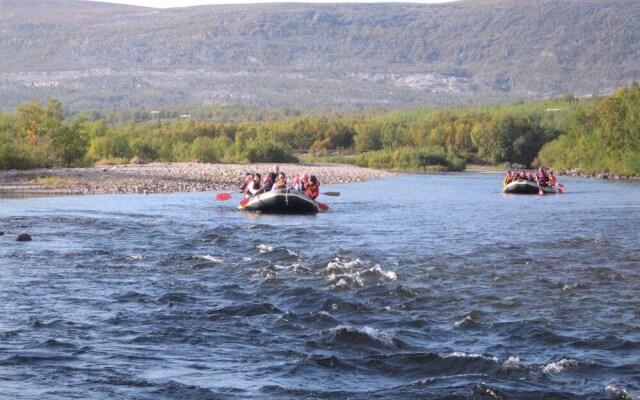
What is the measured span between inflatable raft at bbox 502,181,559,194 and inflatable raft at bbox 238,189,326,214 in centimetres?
2142

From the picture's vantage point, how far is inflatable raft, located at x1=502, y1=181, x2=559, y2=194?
61.2 metres

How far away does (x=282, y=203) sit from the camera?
1663 inches

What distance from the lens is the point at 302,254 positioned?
2938 cm

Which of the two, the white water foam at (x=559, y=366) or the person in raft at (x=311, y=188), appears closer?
the white water foam at (x=559, y=366)

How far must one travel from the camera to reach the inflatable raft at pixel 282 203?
4197 cm

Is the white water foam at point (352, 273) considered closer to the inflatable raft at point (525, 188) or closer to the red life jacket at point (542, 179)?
the inflatable raft at point (525, 188)

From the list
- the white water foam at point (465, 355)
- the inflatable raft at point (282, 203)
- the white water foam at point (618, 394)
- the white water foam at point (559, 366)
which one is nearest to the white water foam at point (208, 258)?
the white water foam at point (465, 355)

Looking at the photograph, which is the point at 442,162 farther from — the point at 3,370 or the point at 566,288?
the point at 3,370

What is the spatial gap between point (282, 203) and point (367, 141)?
11126 centimetres

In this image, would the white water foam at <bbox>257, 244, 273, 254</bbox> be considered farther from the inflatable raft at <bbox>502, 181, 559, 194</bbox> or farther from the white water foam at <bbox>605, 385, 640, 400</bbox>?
the inflatable raft at <bbox>502, 181, 559, 194</bbox>

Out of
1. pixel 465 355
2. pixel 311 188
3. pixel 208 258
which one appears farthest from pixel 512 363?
pixel 311 188

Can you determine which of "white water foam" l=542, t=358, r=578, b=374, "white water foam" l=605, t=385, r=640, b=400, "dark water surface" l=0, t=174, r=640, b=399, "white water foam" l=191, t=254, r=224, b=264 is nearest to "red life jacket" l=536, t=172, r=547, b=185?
"dark water surface" l=0, t=174, r=640, b=399

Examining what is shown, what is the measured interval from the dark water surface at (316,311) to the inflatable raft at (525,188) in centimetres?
2287

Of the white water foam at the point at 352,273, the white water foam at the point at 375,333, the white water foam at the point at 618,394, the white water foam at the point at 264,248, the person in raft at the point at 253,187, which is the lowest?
the white water foam at the point at 618,394
